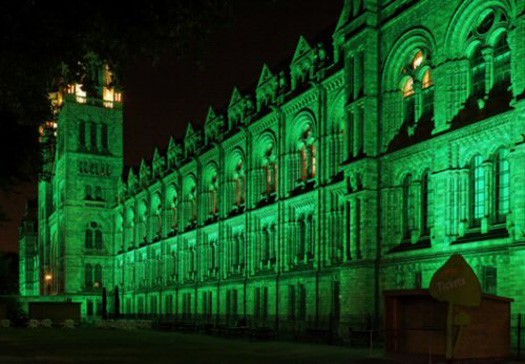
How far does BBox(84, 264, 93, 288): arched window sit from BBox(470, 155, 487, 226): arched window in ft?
223

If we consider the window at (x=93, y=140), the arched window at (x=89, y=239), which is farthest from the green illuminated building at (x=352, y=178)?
the window at (x=93, y=140)

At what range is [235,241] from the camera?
55.5 meters

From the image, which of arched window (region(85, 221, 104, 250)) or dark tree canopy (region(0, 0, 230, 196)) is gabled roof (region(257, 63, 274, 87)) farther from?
arched window (region(85, 221, 104, 250))

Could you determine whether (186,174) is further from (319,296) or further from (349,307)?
(349,307)

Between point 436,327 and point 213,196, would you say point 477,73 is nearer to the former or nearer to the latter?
point 436,327

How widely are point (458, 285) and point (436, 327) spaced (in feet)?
26.4

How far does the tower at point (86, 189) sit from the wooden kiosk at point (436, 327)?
71.1 m

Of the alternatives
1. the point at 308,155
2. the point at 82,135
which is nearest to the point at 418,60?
the point at 308,155

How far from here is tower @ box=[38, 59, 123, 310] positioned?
290 ft

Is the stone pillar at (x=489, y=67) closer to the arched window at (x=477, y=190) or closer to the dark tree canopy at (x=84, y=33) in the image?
the arched window at (x=477, y=190)

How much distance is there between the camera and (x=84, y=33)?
45.9 ft

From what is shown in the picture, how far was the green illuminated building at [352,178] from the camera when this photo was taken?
27.7m

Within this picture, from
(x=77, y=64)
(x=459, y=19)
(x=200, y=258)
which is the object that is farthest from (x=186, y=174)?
(x=77, y=64)

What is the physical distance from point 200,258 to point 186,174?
9.10 m
